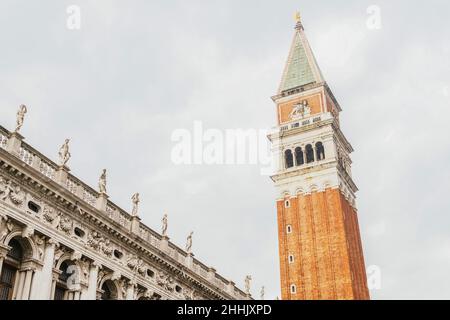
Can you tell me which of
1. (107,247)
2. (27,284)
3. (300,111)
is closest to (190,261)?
(107,247)

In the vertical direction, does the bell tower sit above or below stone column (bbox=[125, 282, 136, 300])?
above

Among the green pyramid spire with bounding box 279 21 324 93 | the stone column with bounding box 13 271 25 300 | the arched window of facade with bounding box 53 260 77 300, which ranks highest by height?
the green pyramid spire with bounding box 279 21 324 93

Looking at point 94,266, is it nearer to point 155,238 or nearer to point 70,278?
point 70,278

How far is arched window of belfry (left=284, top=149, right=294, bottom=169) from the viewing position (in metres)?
69.7

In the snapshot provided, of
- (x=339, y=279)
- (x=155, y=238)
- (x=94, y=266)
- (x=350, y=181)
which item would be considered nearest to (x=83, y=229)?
(x=94, y=266)

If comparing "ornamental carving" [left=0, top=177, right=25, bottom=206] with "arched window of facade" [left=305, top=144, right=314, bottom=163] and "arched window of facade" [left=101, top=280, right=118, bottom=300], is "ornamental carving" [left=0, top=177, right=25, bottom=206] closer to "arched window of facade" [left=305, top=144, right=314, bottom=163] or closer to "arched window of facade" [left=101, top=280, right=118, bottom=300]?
"arched window of facade" [left=101, top=280, right=118, bottom=300]

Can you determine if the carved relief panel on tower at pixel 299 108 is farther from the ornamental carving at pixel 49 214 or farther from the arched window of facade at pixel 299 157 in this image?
the ornamental carving at pixel 49 214

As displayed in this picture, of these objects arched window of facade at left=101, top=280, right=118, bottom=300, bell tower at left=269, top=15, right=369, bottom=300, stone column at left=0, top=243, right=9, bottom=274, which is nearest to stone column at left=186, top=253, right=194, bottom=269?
arched window of facade at left=101, top=280, right=118, bottom=300

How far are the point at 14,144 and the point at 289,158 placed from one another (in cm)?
4896

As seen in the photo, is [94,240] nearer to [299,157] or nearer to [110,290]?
[110,290]

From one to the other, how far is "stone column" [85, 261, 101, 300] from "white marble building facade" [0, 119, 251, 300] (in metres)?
0.05

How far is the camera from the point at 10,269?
23.9 metres

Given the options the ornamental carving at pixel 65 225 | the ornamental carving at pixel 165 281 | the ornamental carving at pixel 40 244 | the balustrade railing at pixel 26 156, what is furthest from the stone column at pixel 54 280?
the ornamental carving at pixel 165 281

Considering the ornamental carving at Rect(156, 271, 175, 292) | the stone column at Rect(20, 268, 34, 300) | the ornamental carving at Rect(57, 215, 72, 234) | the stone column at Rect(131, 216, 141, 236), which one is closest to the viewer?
the stone column at Rect(20, 268, 34, 300)
